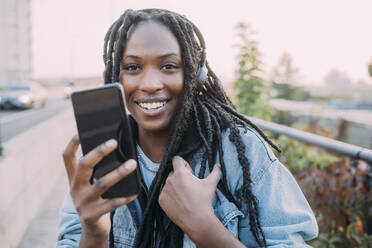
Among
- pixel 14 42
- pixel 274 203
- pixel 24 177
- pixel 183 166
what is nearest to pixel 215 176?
pixel 183 166

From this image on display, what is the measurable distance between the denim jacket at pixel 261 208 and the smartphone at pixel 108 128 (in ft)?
1.46

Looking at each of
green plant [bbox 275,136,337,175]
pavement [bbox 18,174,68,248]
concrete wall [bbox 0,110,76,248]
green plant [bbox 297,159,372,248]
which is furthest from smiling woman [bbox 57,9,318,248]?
pavement [bbox 18,174,68,248]

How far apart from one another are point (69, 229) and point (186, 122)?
0.73 m

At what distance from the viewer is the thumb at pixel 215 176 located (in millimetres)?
1406

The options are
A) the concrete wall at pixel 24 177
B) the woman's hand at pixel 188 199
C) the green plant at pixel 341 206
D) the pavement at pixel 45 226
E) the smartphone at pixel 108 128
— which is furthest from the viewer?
the pavement at pixel 45 226

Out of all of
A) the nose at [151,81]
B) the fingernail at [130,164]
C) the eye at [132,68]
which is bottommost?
the fingernail at [130,164]

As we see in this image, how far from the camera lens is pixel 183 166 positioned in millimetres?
1415

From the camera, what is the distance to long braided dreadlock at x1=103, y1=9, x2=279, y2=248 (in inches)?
58.6

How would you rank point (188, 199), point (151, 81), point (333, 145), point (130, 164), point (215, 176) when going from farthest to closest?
point (333, 145) → point (151, 81) → point (215, 176) → point (188, 199) → point (130, 164)

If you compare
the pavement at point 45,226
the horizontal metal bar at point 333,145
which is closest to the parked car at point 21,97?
the pavement at point 45,226

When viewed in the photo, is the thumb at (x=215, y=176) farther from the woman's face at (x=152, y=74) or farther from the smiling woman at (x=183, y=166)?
the woman's face at (x=152, y=74)

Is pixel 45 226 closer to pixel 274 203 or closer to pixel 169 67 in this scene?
pixel 169 67

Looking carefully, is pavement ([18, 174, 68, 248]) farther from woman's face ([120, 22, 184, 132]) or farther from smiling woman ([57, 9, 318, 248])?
woman's face ([120, 22, 184, 132])

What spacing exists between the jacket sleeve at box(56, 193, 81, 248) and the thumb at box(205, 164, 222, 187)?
2.23 feet
